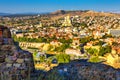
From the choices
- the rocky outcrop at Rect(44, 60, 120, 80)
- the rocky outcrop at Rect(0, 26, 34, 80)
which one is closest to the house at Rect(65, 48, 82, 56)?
the rocky outcrop at Rect(0, 26, 34, 80)

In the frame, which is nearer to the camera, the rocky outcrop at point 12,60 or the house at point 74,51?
the rocky outcrop at point 12,60

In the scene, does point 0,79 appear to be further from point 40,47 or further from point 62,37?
point 62,37

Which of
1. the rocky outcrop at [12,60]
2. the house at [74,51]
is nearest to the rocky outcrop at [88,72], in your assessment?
the rocky outcrop at [12,60]

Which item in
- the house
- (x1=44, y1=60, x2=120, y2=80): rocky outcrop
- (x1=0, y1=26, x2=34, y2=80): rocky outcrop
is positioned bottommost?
the house

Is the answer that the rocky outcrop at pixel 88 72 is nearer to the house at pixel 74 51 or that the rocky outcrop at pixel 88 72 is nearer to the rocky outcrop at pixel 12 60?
the rocky outcrop at pixel 12 60

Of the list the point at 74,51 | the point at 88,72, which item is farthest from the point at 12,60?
the point at 74,51

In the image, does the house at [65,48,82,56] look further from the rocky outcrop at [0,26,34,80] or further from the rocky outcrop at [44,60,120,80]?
the rocky outcrop at [44,60,120,80]

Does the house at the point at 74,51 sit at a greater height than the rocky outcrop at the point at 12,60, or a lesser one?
lesser

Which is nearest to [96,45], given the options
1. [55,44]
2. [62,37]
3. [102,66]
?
[55,44]
